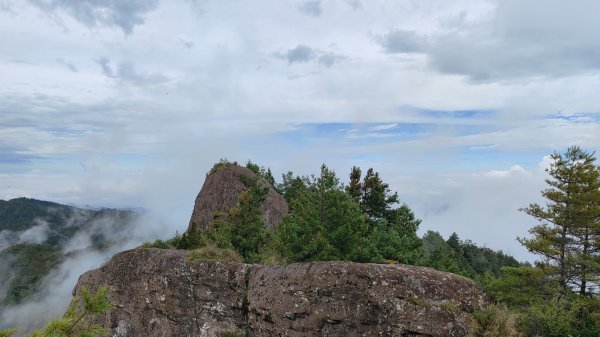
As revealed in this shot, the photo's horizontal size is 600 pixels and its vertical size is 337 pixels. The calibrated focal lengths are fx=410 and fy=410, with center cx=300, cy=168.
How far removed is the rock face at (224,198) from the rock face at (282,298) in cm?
2134

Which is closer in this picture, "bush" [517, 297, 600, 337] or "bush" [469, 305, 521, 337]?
"bush" [517, 297, 600, 337]

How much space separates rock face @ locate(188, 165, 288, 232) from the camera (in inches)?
1793

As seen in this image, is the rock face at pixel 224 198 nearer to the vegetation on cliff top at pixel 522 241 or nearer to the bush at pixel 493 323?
the vegetation on cliff top at pixel 522 241

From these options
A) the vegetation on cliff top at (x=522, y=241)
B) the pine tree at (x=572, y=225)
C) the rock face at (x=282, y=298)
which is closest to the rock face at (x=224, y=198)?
the vegetation on cliff top at (x=522, y=241)

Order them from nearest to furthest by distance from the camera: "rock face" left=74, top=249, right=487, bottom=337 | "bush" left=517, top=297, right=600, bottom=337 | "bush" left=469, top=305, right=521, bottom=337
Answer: "bush" left=517, top=297, right=600, bottom=337 < "bush" left=469, top=305, right=521, bottom=337 < "rock face" left=74, top=249, right=487, bottom=337

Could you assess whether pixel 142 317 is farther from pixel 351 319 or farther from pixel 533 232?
pixel 533 232

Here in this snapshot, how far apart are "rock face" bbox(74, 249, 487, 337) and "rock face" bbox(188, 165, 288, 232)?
21337 millimetres

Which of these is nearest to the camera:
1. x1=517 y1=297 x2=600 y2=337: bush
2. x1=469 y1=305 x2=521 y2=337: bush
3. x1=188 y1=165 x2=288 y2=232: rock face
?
x1=517 y1=297 x2=600 y2=337: bush

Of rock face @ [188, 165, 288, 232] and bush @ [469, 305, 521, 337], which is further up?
rock face @ [188, 165, 288, 232]

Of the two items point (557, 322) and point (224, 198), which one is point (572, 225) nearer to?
point (557, 322)

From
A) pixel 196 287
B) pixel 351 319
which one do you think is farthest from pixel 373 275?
pixel 196 287

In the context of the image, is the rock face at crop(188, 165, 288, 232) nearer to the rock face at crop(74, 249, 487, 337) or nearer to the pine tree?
the rock face at crop(74, 249, 487, 337)

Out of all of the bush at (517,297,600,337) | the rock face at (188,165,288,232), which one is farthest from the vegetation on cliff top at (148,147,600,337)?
the rock face at (188,165,288,232)

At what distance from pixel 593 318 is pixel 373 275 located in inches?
315
